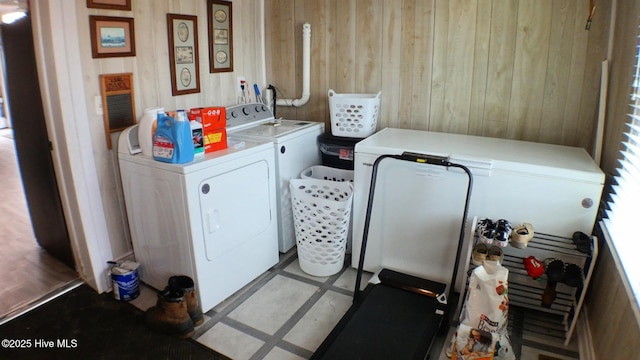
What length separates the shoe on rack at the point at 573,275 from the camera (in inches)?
79.7

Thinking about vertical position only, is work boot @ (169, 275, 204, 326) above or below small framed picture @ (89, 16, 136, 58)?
below

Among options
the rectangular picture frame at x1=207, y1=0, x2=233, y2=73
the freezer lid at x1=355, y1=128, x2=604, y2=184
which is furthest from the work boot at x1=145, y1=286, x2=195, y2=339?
the rectangular picture frame at x1=207, y1=0, x2=233, y2=73

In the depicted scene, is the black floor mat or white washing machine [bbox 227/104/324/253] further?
white washing machine [bbox 227/104/324/253]

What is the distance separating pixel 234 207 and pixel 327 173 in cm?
83

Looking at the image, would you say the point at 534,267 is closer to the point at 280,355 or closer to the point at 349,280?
the point at 349,280

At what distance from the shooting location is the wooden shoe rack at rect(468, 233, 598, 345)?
2096 millimetres

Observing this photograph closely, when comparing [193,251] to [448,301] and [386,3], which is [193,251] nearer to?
[448,301]

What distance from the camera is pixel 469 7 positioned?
269cm

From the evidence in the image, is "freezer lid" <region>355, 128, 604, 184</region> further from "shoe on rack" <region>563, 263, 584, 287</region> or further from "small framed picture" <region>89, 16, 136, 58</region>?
"small framed picture" <region>89, 16, 136, 58</region>

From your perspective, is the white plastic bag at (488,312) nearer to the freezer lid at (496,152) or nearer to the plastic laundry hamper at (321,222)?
the freezer lid at (496,152)

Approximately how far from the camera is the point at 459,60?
279 centimetres

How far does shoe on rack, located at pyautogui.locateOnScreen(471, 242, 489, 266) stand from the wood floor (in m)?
2.48

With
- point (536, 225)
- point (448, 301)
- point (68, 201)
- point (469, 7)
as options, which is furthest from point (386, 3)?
point (68, 201)

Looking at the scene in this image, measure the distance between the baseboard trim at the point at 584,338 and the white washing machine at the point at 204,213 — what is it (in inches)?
72.9
